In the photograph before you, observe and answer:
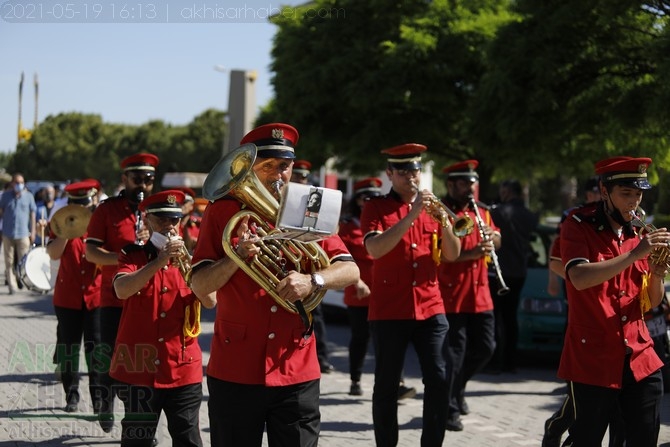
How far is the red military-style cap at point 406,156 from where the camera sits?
680 cm

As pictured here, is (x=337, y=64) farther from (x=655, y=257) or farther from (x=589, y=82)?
(x=655, y=257)

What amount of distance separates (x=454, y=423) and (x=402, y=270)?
5.63ft

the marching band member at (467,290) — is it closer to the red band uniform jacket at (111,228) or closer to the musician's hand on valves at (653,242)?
the red band uniform jacket at (111,228)

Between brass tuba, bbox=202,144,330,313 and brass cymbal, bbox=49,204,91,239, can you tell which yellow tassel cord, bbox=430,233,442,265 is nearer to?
brass tuba, bbox=202,144,330,313

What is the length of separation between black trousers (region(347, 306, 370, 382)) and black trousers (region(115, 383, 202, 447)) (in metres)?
3.86

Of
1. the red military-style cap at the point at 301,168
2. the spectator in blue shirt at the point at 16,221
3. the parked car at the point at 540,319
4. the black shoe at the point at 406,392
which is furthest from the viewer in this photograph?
the spectator in blue shirt at the point at 16,221

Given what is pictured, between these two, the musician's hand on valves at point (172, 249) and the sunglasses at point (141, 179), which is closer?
the musician's hand on valves at point (172, 249)

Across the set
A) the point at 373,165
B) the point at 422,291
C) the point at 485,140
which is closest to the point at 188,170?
the point at 373,165

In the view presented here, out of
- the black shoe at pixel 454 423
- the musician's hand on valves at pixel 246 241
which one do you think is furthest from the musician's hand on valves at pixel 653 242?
the black shoe at pixel 454 423

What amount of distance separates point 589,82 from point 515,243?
2.46 metres

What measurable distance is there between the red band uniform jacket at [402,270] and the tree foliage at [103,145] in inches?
2343

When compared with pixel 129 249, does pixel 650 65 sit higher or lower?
higher

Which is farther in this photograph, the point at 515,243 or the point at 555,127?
the point at 555,127

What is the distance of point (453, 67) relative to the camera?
16688 millimetres
